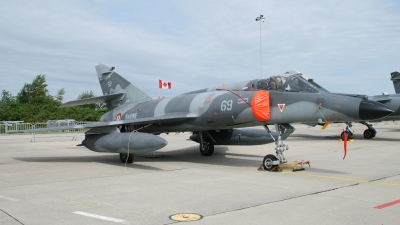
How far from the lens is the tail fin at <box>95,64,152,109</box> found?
1438 cm

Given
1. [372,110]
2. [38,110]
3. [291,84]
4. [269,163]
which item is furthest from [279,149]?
[38,110]

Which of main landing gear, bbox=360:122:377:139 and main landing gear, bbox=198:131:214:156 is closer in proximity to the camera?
main landing gear, bbox=198:131:214:156

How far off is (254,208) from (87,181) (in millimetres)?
4190

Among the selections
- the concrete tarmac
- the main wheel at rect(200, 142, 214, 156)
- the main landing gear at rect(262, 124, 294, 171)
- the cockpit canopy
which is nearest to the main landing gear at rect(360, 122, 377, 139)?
the concrete tarmac

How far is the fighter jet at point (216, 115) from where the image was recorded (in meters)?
8.32

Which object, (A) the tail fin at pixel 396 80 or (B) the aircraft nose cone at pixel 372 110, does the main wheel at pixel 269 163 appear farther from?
(A) the tail fin at pixel 396 80

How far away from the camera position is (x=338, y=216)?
15.7ft

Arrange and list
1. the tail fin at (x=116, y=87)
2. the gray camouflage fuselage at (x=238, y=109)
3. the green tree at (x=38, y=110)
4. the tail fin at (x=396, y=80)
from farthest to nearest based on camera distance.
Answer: the green tree at (x=38, y=110) < the tail fin at (x=396, y=80) < the tail fin at (x=116, y=87) < the gray camouflage fuselage at (x=238, y=109)

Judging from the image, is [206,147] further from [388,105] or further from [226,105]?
[388,105]

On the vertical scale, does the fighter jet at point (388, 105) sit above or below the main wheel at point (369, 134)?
above

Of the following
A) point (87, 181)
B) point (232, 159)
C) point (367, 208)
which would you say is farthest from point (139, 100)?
point (367, 208)

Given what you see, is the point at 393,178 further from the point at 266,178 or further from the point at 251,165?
the point at 251,165

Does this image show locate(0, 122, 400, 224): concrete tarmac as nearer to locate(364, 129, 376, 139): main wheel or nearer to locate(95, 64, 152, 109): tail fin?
locate(95, 64, 152, 109): tail fin

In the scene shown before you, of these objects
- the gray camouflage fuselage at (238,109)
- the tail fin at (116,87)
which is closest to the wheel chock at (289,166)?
the gray camouflage fuselage at (238,109)
